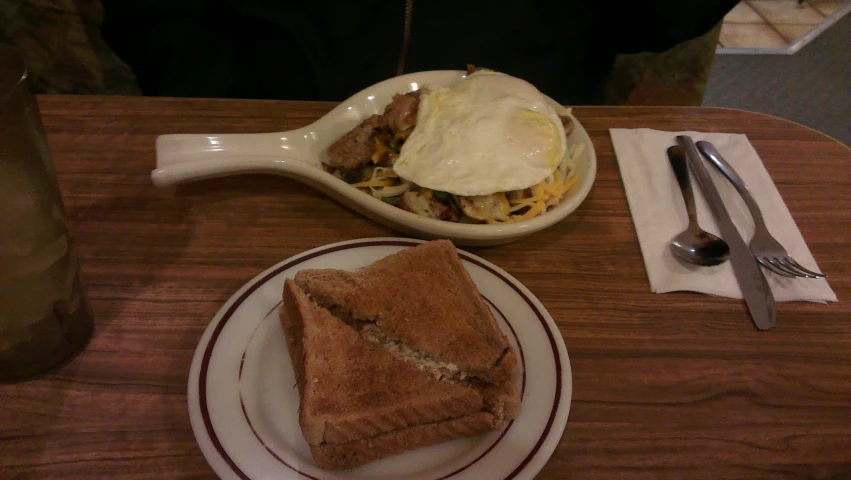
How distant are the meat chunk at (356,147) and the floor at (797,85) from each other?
2.89 m

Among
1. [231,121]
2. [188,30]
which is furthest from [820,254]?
[188,30]

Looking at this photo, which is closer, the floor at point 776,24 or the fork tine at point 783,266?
the fork tine at point 783,266

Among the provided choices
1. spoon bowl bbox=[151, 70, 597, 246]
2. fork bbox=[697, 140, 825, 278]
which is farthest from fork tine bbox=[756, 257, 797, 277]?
spoon bowl bbox=[151, 70, 597, 246]

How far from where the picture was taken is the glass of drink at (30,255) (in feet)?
2.25

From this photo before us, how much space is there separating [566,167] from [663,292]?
1.15 ft

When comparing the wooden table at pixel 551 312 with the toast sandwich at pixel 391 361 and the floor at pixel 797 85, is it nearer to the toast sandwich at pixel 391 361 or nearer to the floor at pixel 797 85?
A: the toast sandwich at pixel 391 361

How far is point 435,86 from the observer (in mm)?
1394

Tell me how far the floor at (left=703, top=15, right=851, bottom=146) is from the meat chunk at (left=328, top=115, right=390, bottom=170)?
2.89m

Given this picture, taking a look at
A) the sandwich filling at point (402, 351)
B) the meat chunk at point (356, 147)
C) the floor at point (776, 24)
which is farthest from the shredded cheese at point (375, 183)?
the floor at point (776, 24)

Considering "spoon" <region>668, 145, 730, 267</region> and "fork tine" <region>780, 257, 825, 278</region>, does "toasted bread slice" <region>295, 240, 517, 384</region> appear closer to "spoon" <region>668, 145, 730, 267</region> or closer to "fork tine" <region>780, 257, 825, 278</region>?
"spoon" <region>668, 145, 730, 267</region>

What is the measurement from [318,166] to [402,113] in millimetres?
226

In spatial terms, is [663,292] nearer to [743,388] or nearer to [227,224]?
[743,388]

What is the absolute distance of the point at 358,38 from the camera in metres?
1.73

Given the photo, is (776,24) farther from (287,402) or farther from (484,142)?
(287,402)
